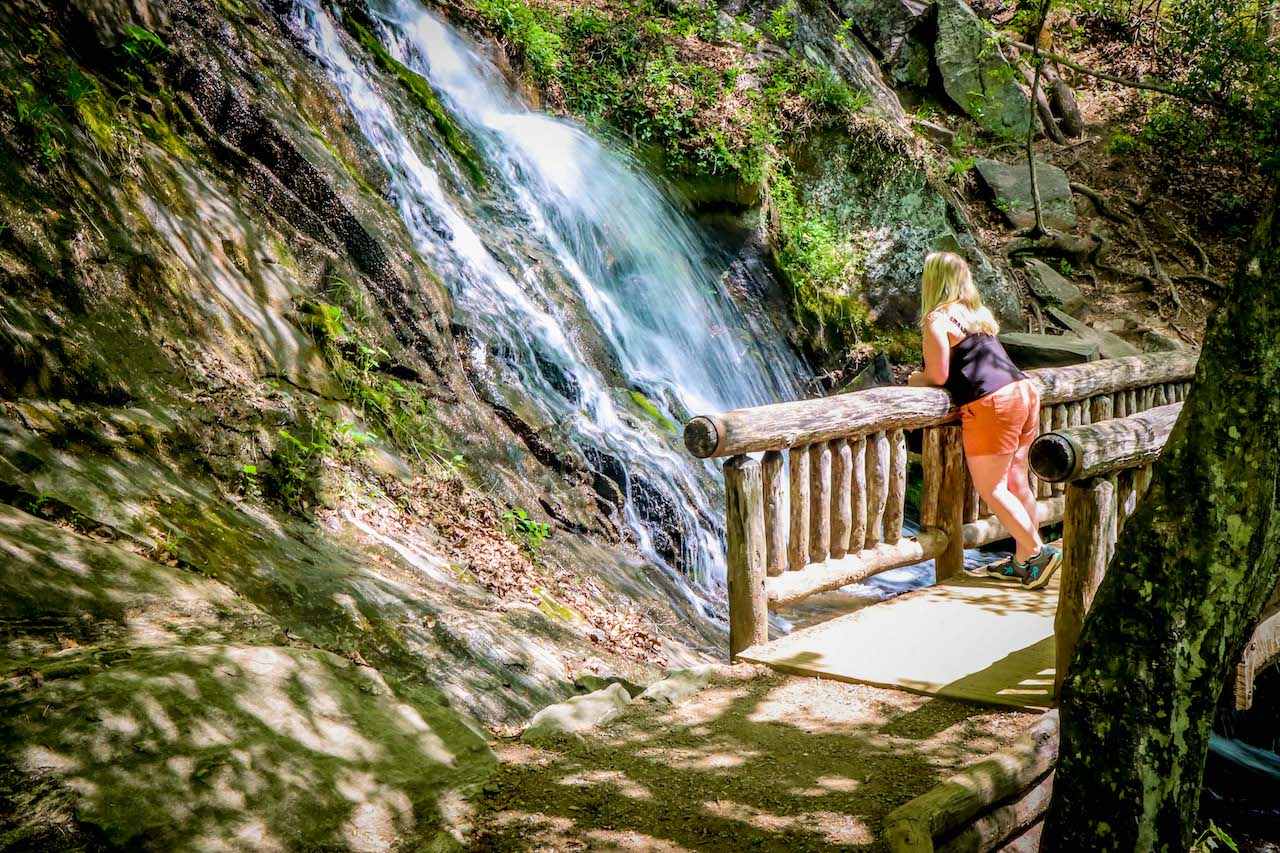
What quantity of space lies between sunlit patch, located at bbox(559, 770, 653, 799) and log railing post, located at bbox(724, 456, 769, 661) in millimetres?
1463

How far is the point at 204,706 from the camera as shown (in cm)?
282

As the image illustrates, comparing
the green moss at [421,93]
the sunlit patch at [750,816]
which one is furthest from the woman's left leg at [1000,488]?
the green moss at [421,93]

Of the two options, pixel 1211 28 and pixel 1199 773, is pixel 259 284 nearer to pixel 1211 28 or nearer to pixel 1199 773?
pixel 1199 773

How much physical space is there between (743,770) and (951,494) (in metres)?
3.20

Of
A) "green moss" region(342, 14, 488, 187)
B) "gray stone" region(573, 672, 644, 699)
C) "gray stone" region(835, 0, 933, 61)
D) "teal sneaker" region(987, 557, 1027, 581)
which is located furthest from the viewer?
"gray stone" region(835, 0, 933, 61)

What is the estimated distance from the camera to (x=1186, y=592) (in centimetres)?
260

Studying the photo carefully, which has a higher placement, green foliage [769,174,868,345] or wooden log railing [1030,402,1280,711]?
green foliage [769,174,868,345]

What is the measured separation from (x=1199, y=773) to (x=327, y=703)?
2829 millimetres

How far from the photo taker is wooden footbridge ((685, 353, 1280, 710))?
13.5 ft

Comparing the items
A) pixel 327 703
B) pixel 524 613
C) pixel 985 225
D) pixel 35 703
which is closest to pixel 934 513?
Result: pixel 524 613

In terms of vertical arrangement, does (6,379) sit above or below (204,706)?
above

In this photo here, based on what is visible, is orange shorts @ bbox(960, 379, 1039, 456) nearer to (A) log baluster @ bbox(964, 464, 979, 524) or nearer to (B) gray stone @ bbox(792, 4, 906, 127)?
(A) log baluster @ bbox(964, 464, 979, 524)

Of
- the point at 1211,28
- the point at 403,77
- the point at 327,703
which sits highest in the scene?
the point at 1211,28

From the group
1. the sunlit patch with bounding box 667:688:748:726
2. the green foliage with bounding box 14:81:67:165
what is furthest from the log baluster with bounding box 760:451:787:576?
the green foliage with bounding box 14:81:67:165
